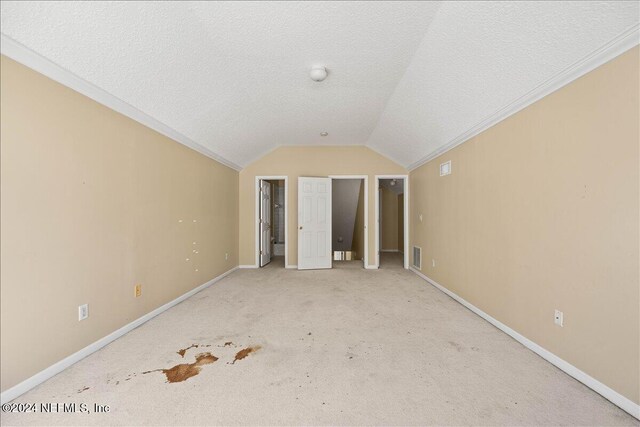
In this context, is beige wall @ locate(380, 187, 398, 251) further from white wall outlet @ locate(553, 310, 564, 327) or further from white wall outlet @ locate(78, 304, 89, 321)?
white wall outlet @ locate(78, 304, 89, 321)

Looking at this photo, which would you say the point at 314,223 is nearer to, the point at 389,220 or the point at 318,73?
the point at 318,73

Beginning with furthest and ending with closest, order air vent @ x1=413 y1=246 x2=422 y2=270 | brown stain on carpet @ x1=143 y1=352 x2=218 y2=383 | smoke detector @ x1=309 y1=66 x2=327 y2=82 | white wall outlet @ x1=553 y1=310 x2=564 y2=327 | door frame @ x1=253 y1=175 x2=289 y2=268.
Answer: door frame @ x1=253 y1=175 x2=289 y2=268 < air vent @ x1=413 y1=246 x2=422 y2=270 < smoke detector @ x1=309 y1=66 x2=327 y2=82 < white wall outlet @ x1=553 y1=310 x2=564 y2=327 < brown stain on carpet @ x1=143 y1=352 x2=218 y2=383

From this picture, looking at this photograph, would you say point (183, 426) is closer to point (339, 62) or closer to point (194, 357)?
point (194, 357)

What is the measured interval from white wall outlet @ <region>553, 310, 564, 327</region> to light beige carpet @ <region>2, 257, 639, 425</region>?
33 centimetres

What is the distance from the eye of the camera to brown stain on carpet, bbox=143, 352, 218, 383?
179 centimetres

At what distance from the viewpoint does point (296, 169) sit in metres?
5.53

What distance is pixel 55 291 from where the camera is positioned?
1.82 meters

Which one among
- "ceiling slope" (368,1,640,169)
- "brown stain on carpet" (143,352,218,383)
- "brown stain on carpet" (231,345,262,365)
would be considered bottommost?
"brown stain on carpet" (231,345,262,365)

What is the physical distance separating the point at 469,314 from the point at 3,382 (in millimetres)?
3900

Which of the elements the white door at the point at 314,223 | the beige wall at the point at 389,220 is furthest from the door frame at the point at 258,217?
the beige wall at the point at 389,220

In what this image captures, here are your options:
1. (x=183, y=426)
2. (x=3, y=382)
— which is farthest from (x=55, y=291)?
(x=183, y=426)

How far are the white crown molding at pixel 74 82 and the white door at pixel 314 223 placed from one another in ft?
8.77

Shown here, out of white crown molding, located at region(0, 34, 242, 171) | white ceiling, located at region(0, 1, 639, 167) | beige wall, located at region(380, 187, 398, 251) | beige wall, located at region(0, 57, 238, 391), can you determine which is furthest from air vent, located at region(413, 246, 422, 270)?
white crown molding, located at region(0, 34, 242, 171)

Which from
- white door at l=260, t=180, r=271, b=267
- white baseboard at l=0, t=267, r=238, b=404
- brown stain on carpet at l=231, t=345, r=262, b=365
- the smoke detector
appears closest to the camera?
white baseboard at l=0, t=267, r=238, b=404
